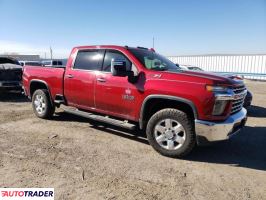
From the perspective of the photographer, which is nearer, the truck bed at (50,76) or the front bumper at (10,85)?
the truck bed at (50,76)

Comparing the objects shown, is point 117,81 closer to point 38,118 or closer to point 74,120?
point 74,120

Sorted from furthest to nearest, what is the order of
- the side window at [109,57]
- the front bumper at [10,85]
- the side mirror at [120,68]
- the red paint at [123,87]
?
the front bumper at [10,85] → the side window at [109,57] → the side mirror at [120,68] → the red paint at [123,87]

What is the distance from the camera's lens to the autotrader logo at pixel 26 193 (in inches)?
134

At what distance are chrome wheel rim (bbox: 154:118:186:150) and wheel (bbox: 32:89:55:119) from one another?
138 inches

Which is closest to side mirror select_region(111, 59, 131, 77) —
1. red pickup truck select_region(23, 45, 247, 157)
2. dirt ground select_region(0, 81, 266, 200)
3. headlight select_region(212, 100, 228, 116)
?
red pickup truck select_region(23, 45, 247, 157)

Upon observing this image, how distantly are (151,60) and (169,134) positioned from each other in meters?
1.70

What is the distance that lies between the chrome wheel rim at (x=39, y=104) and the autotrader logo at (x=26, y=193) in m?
3.95

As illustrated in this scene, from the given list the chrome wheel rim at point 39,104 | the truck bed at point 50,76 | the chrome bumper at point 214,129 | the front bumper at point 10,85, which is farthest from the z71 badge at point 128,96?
the front bumper at point 10,85

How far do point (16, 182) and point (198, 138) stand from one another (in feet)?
9.31

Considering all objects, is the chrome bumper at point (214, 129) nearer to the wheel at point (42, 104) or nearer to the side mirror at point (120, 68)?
the side mirror at point (120, 68)

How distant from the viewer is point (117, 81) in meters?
5.35

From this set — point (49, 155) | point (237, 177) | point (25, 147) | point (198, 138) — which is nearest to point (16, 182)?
point (49, 155)

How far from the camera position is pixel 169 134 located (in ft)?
15.5

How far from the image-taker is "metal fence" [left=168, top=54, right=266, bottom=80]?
27725 mm
